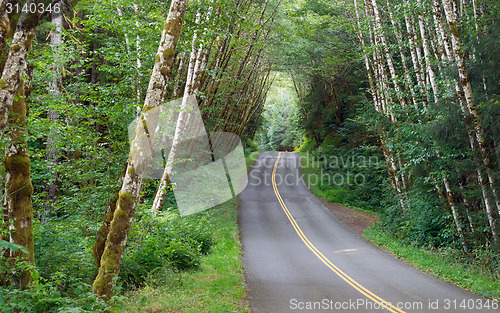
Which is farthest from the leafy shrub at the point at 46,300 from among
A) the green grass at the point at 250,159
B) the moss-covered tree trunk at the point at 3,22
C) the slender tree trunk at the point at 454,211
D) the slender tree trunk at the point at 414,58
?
the green grass at the point at 250,159

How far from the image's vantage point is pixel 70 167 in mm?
6910

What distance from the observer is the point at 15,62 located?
4.55m

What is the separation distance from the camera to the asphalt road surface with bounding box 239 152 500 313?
8016 millimetres

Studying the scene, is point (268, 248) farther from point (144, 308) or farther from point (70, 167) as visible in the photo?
point (70, 167)

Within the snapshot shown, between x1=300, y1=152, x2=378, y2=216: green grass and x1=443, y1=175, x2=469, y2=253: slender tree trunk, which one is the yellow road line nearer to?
x1=443, y1=175, x2=469, y2=253: slender tree trunk

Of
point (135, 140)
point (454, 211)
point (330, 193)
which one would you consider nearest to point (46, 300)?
point (135, 140)

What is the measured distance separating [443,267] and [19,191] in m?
12.4

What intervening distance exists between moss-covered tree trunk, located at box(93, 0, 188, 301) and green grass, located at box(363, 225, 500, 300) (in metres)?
9.36

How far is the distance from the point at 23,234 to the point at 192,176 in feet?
43.8

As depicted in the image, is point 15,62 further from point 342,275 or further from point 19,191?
point 342,275

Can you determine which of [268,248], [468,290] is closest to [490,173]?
[468,290]

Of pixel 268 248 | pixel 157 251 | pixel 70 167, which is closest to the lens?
pixel 70 167

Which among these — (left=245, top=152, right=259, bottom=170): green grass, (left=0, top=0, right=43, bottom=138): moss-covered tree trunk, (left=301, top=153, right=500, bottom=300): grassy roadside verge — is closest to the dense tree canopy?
(left=0, top=0, right=43, bottom=138): moss-covered tree trunk

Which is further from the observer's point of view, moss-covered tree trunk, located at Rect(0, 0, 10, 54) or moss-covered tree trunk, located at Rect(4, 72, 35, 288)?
moss-covered tree trunk, located at Rect(4, 72, 35, 288)
